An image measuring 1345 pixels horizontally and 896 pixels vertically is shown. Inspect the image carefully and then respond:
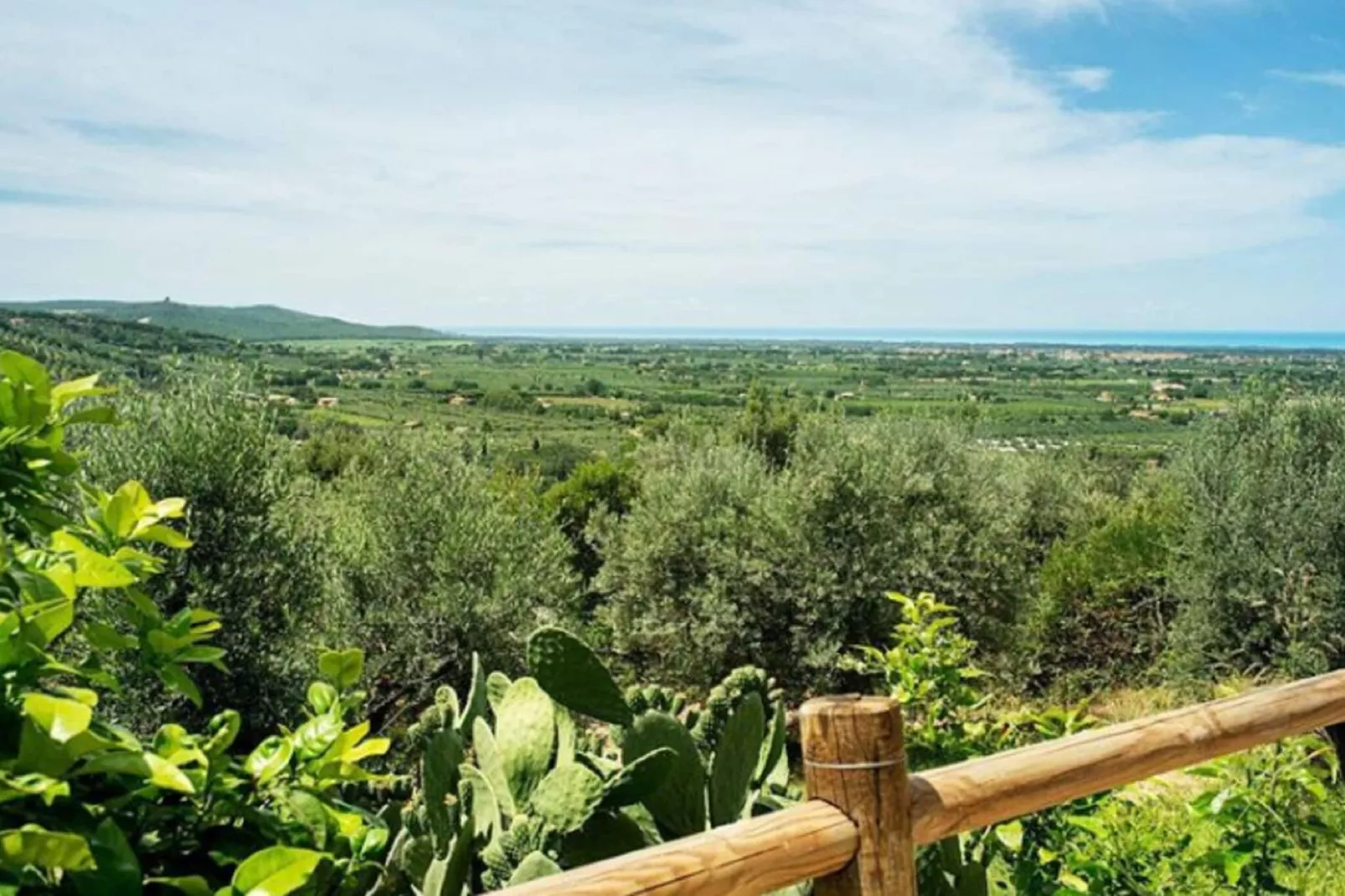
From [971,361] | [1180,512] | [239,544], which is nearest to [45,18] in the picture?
[239,544]

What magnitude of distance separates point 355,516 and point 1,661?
35.7 ft

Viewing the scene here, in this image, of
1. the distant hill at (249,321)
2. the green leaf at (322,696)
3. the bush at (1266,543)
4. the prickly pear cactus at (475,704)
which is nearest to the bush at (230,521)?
the prickly pear cactus at (475,704)

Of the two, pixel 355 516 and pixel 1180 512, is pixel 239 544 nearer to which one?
pixel 355 516

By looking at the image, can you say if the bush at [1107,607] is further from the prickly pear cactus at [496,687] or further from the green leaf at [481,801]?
the green leaf at [481,801]

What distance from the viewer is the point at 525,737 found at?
184 centimetres

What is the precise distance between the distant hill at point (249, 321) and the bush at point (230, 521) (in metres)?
75.4

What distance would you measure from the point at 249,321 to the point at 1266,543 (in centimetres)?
14077

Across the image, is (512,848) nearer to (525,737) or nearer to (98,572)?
(525,737)

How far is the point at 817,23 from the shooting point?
11797 millimetres

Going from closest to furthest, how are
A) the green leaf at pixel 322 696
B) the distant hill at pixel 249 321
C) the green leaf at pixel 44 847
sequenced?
Result: the green leaf at pixel 44 847 < the green leaf at pixel 322 696 < the distant hill at pixel 249 321

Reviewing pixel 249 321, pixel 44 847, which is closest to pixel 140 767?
pixel 44 847

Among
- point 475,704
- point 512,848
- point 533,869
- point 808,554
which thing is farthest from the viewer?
point 808,554

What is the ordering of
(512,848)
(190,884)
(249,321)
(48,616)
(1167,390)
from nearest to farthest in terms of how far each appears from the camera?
(48,616), (190,884), (512,848), (1167,390), (249,321)

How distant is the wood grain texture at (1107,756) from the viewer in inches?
65.4
